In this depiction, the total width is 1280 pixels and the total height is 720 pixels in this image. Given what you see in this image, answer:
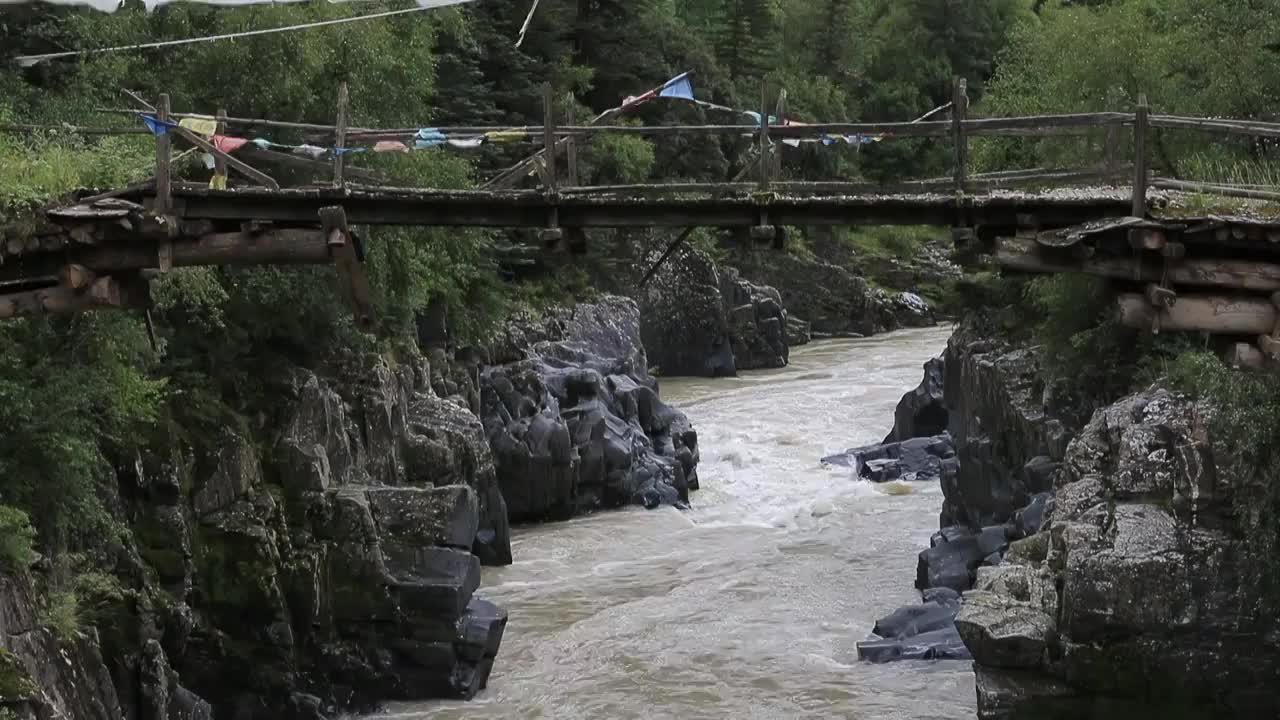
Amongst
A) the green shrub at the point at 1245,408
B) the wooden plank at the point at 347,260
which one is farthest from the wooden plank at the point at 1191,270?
the wooden plank at the point at 347,260

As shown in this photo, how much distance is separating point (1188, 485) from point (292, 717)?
485 inches

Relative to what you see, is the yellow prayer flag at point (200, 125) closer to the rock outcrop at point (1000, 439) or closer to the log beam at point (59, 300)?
the log beam at point (59, 300)

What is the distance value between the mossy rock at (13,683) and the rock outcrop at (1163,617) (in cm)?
1100

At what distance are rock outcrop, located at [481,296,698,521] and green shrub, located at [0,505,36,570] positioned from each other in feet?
62.4

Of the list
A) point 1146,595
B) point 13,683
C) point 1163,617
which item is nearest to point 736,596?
point 1146,595

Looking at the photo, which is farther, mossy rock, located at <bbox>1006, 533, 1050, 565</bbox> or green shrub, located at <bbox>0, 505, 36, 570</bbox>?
mossy rock, located at <bbox>1006, 533, 1050, 565</bbox>

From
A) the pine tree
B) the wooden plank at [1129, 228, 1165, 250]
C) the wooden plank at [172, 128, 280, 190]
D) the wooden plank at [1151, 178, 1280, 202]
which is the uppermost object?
the pine tree

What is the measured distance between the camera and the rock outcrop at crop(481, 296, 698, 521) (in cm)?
3500

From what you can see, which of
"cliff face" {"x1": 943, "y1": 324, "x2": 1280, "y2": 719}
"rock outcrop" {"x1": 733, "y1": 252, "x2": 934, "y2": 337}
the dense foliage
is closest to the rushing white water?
"cliff face" {"x1": 943, "y1": 324, "x2": 1280, "y2": 719}

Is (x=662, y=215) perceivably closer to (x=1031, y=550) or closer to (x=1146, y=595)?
(x=1146, y=595)

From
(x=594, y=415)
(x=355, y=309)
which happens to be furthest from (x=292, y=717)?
(x=594, y=415)

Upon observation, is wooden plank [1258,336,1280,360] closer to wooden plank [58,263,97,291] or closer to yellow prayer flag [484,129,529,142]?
yellow prayer flag [484,129,529,142]

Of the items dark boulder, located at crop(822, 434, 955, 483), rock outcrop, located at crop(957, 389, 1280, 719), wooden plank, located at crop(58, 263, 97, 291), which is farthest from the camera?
dark boulder, located at crop(822, 434, 955, 483)

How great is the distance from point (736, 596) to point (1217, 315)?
47.7 feet
